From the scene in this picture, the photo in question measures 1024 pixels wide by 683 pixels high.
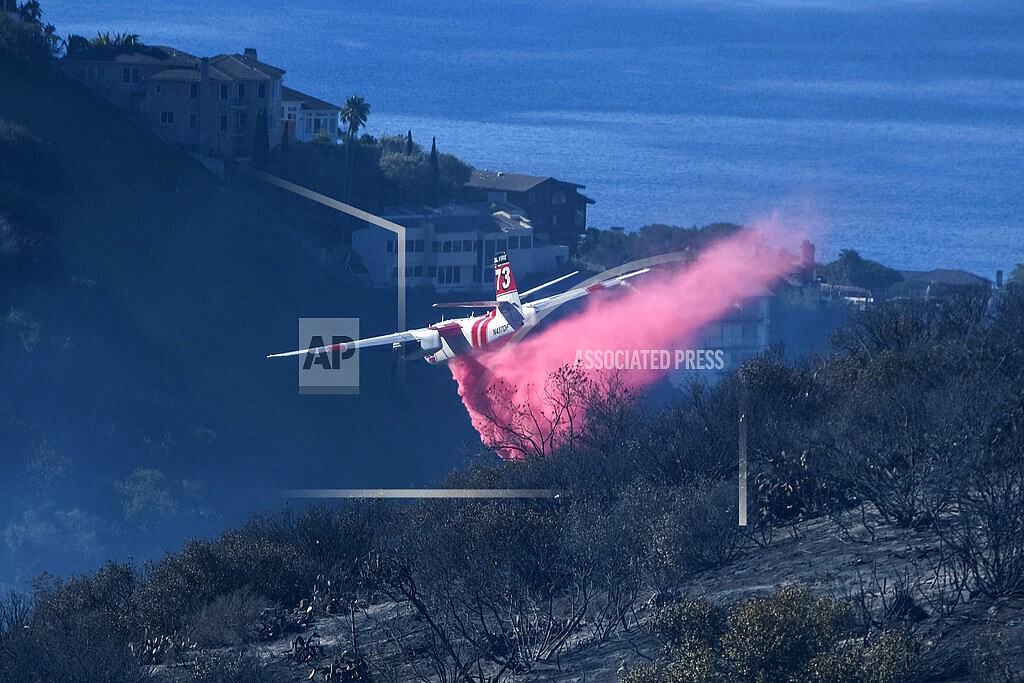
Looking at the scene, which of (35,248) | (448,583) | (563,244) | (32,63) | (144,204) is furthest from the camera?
(563,244)

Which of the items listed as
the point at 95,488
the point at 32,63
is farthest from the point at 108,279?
the point at 32,63

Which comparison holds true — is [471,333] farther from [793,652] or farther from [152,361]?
[152,361]

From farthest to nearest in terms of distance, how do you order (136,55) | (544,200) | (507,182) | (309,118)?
(309,118)
(507,182)
(544,200)
(136,55)

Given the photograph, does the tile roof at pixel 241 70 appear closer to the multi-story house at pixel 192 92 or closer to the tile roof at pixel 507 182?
the multi-story house at pixel 192 92

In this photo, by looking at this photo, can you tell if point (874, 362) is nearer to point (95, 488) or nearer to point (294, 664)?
point (294, 664)

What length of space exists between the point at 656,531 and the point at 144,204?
250 feet

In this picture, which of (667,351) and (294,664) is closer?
(294,664)

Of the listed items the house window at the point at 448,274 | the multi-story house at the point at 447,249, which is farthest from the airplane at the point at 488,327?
the multi-story house at the point at 447,249

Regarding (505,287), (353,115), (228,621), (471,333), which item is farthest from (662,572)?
(353,115)

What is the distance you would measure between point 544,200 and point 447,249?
2076 cm

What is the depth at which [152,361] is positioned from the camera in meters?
88.1

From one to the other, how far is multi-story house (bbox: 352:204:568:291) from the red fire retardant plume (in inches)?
585

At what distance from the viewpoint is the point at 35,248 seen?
91.0 m

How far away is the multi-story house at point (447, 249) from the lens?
10131 centimetres
